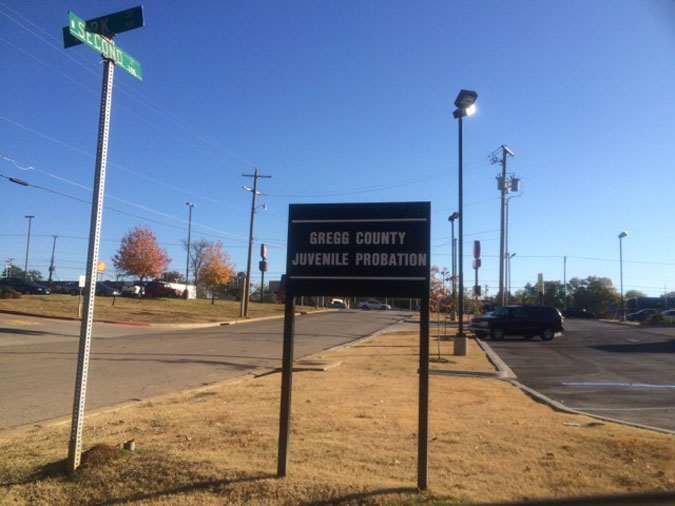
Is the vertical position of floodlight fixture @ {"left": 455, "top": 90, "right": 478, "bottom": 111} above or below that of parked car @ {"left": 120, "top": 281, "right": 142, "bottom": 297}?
above

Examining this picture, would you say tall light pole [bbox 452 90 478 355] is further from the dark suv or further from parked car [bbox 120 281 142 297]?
parked car [bbox 120 281 142 297]

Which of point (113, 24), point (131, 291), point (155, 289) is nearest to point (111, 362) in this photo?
point (113, 24)

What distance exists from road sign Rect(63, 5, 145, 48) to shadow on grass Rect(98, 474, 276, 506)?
11.9 feet

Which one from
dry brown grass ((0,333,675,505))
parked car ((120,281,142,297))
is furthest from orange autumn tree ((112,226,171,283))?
dry brown grass ((0,333,675,505))

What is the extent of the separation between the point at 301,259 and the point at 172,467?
208cm

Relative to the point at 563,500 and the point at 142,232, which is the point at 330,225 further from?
the point at 142,232

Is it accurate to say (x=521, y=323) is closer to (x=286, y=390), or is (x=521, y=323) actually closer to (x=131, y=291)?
(x=286, y=390)

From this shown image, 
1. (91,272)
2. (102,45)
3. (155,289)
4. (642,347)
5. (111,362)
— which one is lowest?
(111,362)

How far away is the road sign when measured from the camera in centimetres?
466

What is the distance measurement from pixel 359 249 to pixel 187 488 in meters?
2.39

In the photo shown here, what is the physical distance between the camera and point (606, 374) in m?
13.8

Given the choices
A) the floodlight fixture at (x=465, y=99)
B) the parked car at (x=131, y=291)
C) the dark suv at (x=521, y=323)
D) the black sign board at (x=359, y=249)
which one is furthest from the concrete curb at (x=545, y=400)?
the parked car at (x=131, y=291)

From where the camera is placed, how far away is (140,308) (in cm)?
4041

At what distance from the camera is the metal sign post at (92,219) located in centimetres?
459
